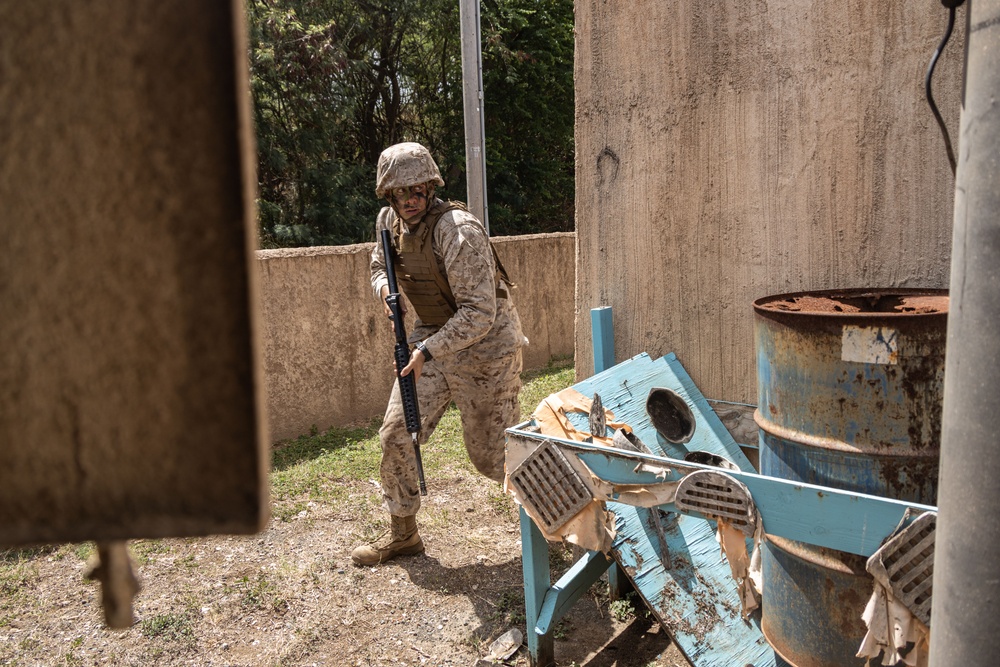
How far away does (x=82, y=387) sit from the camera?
364 mm

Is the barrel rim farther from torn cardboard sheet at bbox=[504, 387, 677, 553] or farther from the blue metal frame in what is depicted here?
torn cardboard sheet at bbox=[504, 387, 677, 553]

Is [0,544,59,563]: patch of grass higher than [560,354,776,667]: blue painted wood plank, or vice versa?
[560,354,776,667]: blue painted wood plank

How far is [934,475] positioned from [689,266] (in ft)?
4.66

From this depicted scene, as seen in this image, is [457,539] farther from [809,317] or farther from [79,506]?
[79,506]

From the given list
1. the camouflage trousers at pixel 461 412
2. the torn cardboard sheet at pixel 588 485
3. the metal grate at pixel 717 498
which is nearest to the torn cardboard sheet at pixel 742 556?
the metal grate at pixel 717 498

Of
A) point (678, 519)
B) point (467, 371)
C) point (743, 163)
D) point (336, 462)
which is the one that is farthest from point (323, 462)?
point (743, 163)

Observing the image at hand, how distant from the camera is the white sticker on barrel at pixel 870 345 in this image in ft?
6.13

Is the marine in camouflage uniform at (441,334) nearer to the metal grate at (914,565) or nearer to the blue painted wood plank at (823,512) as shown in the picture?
the blue painted wood plank at (823,512)

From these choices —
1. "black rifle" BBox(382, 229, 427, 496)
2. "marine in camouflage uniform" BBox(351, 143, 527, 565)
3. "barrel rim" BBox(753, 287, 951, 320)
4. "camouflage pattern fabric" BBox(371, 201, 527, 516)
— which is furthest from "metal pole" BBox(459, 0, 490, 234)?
"barrel rim" BBox(753, 287, 951, 320)

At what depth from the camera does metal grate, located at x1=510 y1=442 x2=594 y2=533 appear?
2.45m

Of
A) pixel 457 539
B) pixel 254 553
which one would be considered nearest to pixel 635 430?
pixel 457 539

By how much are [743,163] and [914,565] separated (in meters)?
1.69

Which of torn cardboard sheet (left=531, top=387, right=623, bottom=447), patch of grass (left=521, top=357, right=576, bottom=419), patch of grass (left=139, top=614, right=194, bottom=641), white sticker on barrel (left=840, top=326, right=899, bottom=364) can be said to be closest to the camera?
white sticker on barrel (left=840, top=326, right=899, bottom=364)

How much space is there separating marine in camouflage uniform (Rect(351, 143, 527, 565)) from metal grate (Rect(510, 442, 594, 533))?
42.6 inches
